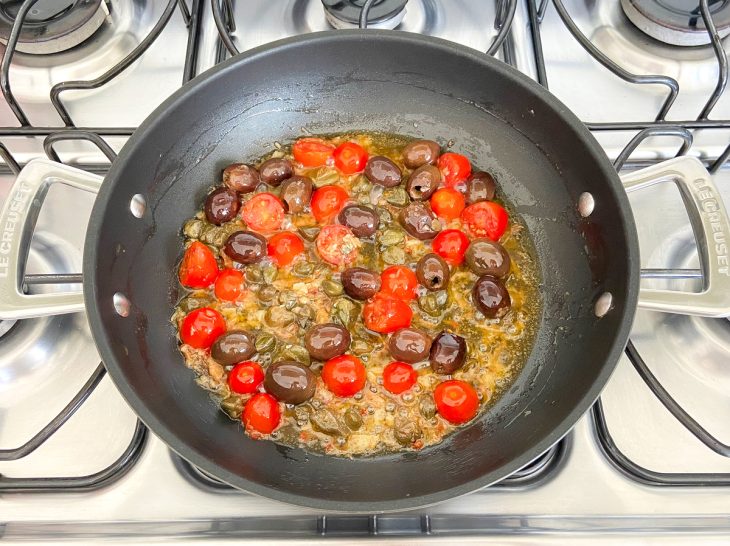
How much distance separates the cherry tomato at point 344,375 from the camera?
3.22ft

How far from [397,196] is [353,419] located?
0.43m

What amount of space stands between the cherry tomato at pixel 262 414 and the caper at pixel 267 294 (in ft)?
0.59

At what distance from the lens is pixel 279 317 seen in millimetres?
1055

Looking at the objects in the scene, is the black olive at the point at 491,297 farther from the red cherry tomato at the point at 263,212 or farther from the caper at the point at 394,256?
the red cherry tomato at the point at 263,212

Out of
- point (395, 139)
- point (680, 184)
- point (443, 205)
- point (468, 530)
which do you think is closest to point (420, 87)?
point (395, 139)

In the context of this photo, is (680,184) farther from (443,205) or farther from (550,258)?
(443,205)

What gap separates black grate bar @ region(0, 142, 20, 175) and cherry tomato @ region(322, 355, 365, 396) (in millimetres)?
648

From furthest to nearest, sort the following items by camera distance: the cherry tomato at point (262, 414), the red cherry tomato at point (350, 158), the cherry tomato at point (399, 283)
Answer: the red cherry tomato at point (350, 158)
the cherry tomato at point (399, 283)
the cherry tomato at point (262, 414)

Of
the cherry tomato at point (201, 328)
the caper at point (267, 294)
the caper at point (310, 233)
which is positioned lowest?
the cherry tomato at point (201, 328)

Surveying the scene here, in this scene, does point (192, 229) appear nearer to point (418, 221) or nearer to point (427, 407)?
point (418, 221)

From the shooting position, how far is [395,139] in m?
1.21

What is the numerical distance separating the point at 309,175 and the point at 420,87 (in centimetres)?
27

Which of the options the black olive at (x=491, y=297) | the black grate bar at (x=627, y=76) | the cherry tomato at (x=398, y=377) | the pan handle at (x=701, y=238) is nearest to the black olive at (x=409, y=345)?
the cherry tomato at (x=398, y=377)

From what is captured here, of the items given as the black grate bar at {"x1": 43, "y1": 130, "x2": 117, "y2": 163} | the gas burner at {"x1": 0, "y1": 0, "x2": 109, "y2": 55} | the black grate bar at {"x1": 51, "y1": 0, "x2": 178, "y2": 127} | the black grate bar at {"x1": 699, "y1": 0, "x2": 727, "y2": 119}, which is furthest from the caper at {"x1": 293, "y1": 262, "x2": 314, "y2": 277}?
the black grate bar at {"x1": 699, "y1": 0, "x2": 727, "y2": 119}
